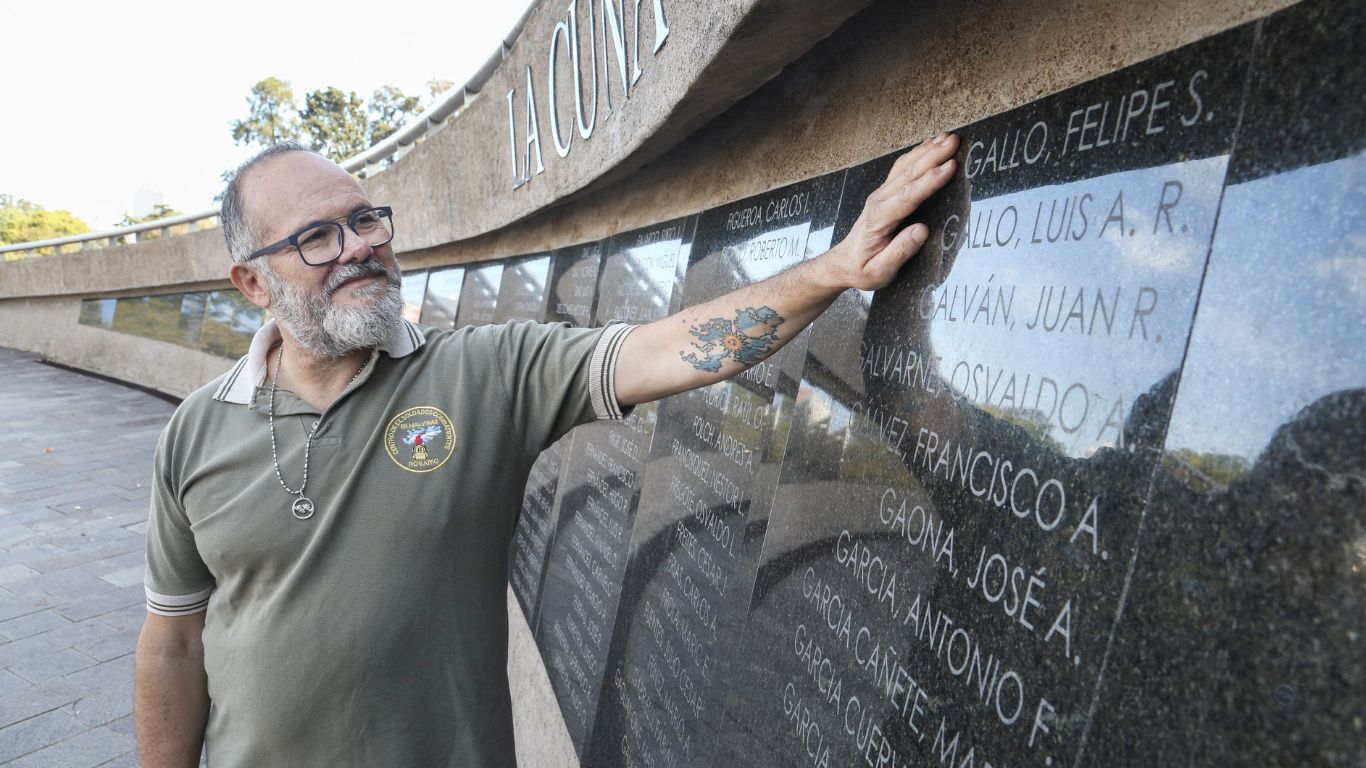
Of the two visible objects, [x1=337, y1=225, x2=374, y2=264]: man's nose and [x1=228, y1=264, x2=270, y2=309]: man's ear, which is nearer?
[x1=337, y1=225, x2=374, y2=264]: man's nose

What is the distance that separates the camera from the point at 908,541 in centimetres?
164

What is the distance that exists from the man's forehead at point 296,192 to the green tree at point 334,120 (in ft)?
207

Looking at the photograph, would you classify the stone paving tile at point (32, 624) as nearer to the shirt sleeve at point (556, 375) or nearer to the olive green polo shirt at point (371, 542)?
the olive green polo shirt at point (371, 542)

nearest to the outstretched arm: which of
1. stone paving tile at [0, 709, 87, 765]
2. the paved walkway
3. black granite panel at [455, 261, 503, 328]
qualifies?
the paved walkway

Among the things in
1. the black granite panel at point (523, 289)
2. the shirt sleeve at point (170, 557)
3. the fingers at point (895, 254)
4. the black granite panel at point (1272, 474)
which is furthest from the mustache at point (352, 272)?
the black granite panel at point (523, 289)

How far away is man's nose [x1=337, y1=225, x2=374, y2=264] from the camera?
2354 mm

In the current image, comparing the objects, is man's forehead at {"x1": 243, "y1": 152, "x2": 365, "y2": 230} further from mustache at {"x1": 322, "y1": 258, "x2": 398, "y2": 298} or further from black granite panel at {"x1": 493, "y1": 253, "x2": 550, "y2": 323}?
black granite panel at {"x1": 493, "y1": 253, "x2": 550, "y2": 323}

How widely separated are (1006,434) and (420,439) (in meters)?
1.44

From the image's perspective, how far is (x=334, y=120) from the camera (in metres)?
61.4

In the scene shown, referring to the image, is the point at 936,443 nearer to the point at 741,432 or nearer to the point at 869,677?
the point at 869,677

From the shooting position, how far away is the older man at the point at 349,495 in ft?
6.99

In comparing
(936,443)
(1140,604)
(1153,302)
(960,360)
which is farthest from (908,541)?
(1153,302)

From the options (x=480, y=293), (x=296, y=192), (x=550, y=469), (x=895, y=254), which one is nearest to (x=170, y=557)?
(x=296, y=192)

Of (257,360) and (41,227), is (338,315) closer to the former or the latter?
(257,360)
